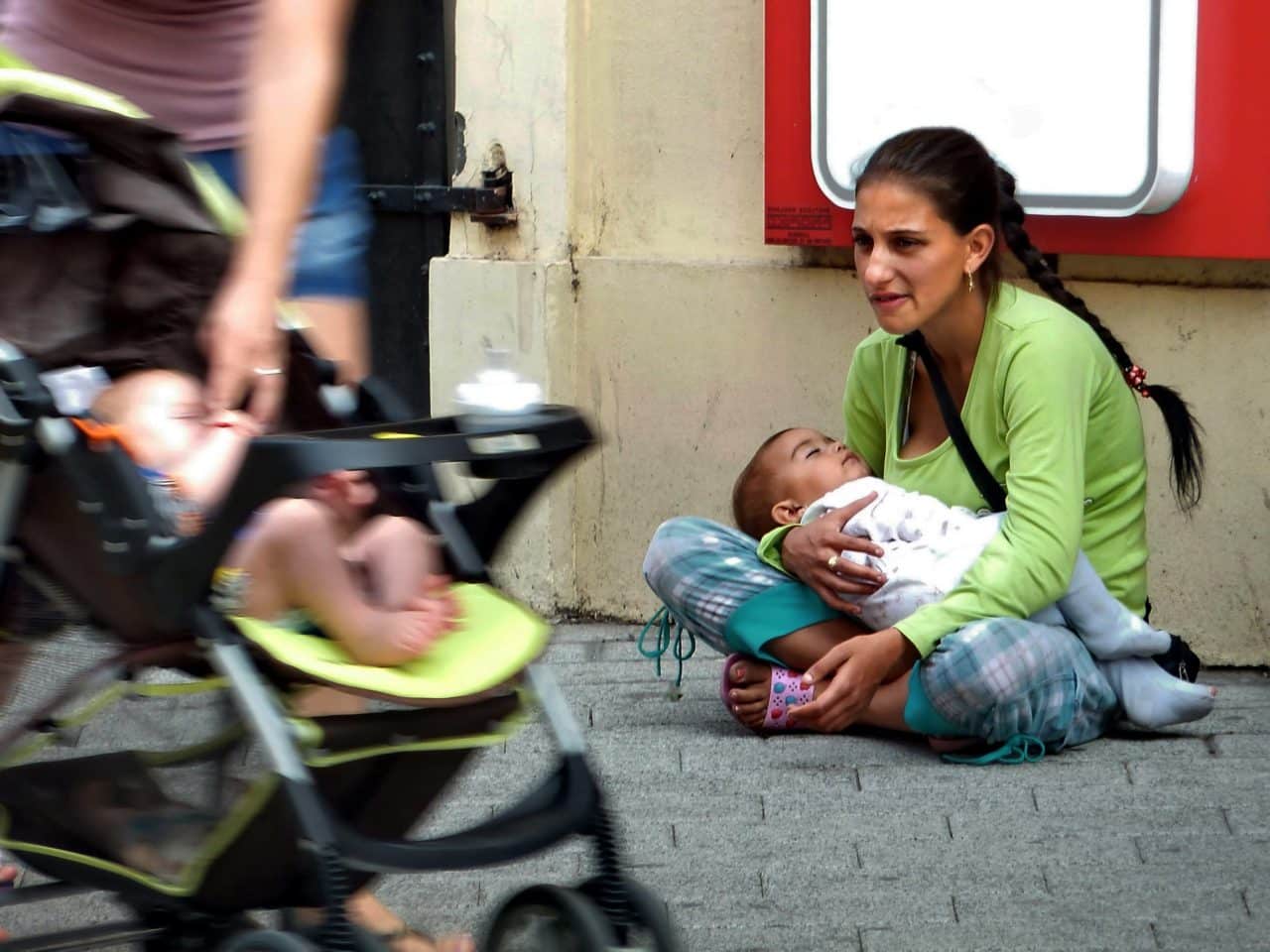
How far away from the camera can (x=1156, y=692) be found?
13.7 ft

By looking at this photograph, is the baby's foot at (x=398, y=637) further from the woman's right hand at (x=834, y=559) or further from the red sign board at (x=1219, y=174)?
the red sign board at (x=1219, y=174)

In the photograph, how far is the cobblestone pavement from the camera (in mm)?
3328

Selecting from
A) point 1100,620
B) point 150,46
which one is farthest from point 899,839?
point 150,46

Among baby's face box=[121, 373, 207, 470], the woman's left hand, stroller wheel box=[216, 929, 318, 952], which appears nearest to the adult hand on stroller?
baby's face box=[121, 373, 207, 470]

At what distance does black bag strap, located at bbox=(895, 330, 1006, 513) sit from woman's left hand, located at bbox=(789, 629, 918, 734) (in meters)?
0.34

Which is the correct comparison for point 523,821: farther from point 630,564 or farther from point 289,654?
point 630,564

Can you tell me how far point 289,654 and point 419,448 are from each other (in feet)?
0.92

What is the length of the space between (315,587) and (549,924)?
1.60 feet

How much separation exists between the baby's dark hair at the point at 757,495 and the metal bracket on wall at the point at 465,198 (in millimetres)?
1135

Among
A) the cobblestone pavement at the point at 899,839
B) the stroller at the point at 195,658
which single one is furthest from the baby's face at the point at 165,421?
the cobblestone pavement at the point at 899,839

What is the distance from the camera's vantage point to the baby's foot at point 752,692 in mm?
4312

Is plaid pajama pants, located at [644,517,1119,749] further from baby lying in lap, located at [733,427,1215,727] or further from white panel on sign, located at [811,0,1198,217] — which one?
white panel on sign, located at [811,0,1198,217]

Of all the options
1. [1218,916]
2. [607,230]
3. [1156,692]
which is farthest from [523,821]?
[607,230]

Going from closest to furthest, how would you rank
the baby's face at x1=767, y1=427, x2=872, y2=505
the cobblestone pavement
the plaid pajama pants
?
the cobblestone pavement → the plaid pajama pants → the baby's face at x1=767, y1=427, x2=872, y2=505
